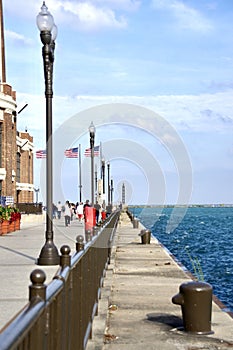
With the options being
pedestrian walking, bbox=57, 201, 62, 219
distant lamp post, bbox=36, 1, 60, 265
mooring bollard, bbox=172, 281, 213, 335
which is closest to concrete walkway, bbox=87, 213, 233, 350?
mooring bollard, bbox=172, 281, 213, 335

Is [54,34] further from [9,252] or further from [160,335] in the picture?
[160,335]

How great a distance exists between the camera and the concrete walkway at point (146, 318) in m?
8.34

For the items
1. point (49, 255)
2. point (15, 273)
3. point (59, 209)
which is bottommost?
point (15, 273)

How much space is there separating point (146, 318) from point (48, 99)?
727cm

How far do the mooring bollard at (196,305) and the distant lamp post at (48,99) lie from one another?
677cm

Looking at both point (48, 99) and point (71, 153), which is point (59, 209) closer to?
point (71, 153)

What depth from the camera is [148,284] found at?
48.5 ft

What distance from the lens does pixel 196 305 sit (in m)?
8.73

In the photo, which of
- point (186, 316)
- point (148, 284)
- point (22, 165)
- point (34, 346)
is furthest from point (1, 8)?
point (34, 346)

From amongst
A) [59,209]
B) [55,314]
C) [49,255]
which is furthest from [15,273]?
[59,209]

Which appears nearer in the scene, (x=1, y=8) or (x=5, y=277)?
(x=5, y=277)

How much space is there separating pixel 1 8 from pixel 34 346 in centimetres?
5423

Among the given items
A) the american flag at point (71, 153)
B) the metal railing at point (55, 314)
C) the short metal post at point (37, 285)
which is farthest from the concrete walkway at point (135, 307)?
the american flag at point (71, 153)

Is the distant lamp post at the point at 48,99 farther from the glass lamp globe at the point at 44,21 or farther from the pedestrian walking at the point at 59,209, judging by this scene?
the pedestrian walking at the point at 59,209
